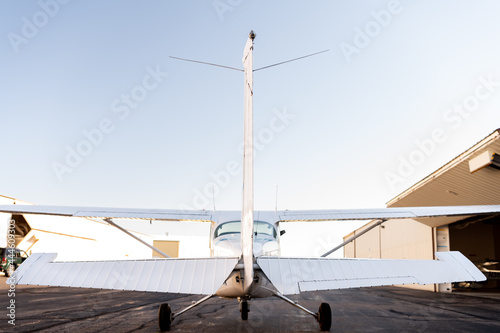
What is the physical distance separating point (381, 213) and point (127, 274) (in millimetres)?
5255

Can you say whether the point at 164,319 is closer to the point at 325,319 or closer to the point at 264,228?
the point at 264,228

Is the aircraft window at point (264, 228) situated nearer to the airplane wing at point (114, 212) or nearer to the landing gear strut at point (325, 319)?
the airplane wing at point (114, 212)

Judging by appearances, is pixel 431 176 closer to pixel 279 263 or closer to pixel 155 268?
pixel 279 263

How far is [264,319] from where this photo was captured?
28.0 feet

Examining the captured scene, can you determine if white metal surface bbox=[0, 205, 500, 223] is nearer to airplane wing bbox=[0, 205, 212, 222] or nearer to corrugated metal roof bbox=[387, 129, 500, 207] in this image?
airplane wing bbox=[0, 205, 212, 222]

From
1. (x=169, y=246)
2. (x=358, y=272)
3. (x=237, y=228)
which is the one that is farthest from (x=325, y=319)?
(x=169, y=246)

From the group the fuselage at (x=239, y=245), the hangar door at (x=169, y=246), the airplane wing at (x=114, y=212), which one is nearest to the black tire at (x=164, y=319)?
the fuselage at (x=239, y=245)

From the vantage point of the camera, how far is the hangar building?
1314 cm

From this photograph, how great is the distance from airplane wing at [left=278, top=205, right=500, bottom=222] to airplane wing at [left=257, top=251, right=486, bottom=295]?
9.01 feet

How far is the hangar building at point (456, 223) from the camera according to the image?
13141mm

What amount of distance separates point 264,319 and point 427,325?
3.20 m

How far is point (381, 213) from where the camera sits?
7832 mm

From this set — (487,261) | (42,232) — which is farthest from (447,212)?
(42,232)

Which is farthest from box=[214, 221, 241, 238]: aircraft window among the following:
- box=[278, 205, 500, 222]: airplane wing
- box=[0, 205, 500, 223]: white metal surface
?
box=[278, 205, 500, 222]: airplane wing
